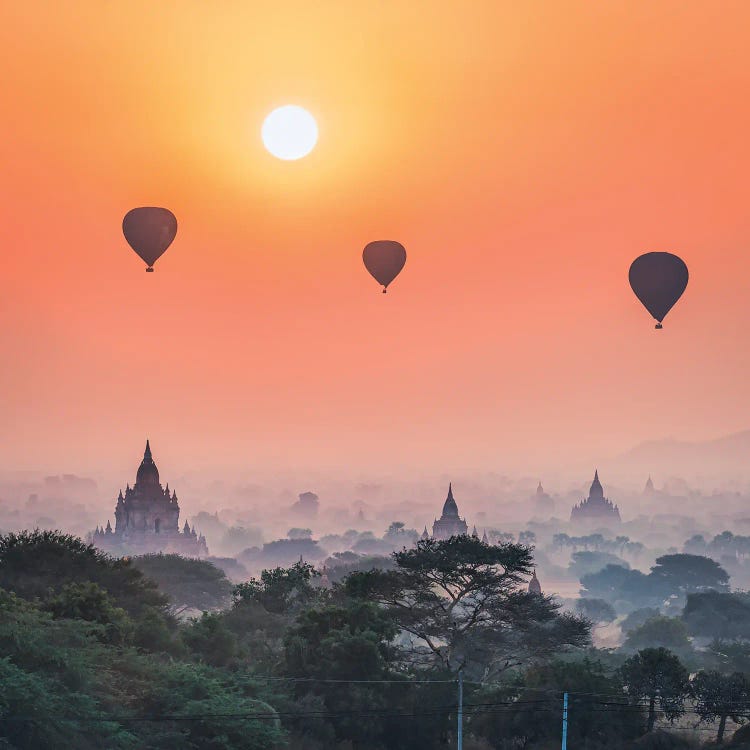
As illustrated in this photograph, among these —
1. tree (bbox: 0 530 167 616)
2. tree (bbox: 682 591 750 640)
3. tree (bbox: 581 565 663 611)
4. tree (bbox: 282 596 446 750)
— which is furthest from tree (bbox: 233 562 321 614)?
tree (bbox: 581 565 663 611)

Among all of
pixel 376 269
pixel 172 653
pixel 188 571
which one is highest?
pixel 376 269

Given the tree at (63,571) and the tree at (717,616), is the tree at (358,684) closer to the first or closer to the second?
the tree at (63,571)

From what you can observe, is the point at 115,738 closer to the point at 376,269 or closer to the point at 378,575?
the point at 378,575

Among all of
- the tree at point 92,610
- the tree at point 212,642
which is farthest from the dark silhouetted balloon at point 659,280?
the tree at point 92,610

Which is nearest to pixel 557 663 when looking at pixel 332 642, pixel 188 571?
pixel 332 642

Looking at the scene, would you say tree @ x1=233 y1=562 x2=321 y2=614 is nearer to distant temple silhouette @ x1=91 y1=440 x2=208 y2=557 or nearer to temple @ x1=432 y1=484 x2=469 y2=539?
distant temple silhouette @ x1=91 y1=440 x2=208 y2=557

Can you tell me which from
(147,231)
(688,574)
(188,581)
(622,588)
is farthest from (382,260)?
(622,588)

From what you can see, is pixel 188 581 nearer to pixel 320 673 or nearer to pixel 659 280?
pixel 659 280

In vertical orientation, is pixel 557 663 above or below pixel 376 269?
below
